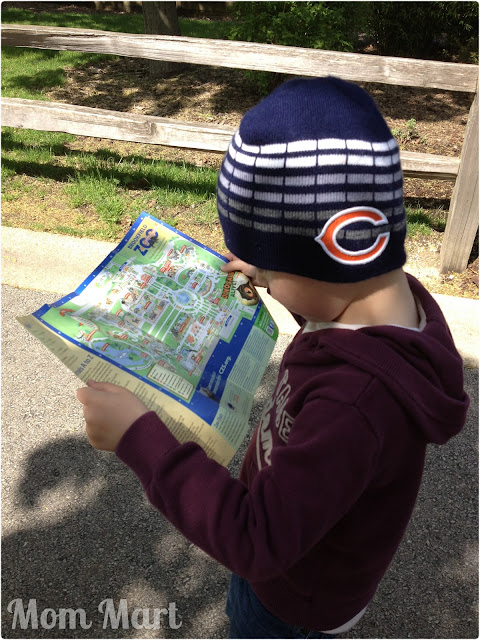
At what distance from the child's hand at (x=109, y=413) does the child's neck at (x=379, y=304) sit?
426mm

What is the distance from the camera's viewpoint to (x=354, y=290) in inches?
40.8

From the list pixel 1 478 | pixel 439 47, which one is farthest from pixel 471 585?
pixel 439 47

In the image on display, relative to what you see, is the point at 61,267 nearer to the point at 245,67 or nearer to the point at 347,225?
the point at 245,67

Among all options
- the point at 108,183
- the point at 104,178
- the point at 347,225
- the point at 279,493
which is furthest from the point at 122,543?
the point at 104,178

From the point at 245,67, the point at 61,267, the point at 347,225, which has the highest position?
the point at 347,225

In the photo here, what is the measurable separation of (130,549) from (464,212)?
275cm

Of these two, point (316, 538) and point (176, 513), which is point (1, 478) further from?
point (316, 538)

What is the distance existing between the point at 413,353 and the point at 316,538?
0.35 m

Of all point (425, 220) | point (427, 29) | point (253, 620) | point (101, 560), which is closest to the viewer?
point (253, 620)

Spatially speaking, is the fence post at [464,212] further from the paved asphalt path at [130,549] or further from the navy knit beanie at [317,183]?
the navy knit beanie at [317,183]

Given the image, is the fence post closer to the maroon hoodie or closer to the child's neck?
the maroon hoodie

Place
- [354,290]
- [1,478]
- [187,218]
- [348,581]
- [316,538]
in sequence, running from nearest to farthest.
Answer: [316,538] < [354,290] < [348,581] < [1,478] < [187,218]

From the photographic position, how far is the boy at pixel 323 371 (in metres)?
0.90

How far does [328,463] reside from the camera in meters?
0.88
